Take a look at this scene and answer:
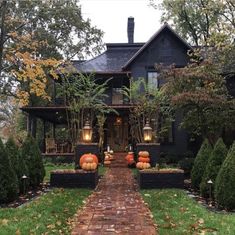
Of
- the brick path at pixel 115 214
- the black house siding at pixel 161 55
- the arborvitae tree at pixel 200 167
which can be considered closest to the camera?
the brick path at pixel 115 214

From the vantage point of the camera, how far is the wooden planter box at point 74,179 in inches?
469

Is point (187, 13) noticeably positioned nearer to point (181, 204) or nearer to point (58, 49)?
point (58, 49)

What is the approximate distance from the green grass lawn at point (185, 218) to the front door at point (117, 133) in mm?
13974

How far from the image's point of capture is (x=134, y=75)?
2256 centimetres

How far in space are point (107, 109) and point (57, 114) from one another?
3181 millimetres

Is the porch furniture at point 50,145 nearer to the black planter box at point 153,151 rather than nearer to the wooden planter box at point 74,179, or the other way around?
the black planter box at point 153,151

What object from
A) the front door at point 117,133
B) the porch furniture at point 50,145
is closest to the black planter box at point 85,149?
the porch furniture at point 50,145

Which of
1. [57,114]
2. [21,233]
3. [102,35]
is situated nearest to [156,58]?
[57,114]

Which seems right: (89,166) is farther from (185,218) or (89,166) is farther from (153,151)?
(185,218)

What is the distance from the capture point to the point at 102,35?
108 feet

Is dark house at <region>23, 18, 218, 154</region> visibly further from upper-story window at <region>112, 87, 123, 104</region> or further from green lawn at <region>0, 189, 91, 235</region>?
green lawn at <region>0, 189, 91, 235</region>

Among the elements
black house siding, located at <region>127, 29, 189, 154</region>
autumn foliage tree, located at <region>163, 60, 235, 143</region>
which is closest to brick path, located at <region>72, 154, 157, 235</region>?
autumn foliage tree, located at <region>163, 60, 235, 143</region>

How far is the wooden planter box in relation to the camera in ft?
39.1

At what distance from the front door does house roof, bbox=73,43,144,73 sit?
3.00 m
